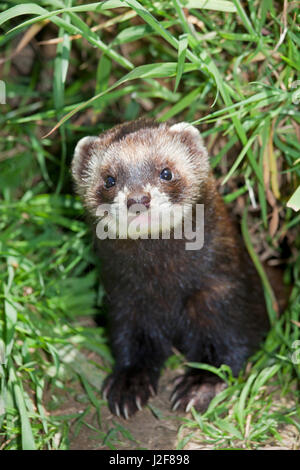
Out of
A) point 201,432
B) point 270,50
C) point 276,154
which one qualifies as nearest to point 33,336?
point 201,432

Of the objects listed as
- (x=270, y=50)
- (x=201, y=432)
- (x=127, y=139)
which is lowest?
(x=201, y=432)

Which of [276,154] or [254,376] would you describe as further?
[276,154]

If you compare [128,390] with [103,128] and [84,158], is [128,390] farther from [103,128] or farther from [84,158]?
[103,128]

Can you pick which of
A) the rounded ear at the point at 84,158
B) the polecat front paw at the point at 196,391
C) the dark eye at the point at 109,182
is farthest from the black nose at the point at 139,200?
the polecat front paw at the point at 196,391

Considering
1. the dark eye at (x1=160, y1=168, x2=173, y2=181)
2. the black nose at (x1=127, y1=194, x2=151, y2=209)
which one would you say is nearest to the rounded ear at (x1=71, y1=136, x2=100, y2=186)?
the dark eye at (x1=160, y1=168, x2=173, y2=181)

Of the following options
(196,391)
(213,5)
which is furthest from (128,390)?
(213,5)

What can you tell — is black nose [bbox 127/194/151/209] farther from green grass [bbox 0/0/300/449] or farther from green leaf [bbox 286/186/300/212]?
green leaf [bbox 286/186/300/212]

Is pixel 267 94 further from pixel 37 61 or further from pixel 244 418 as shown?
pixel 37 61
